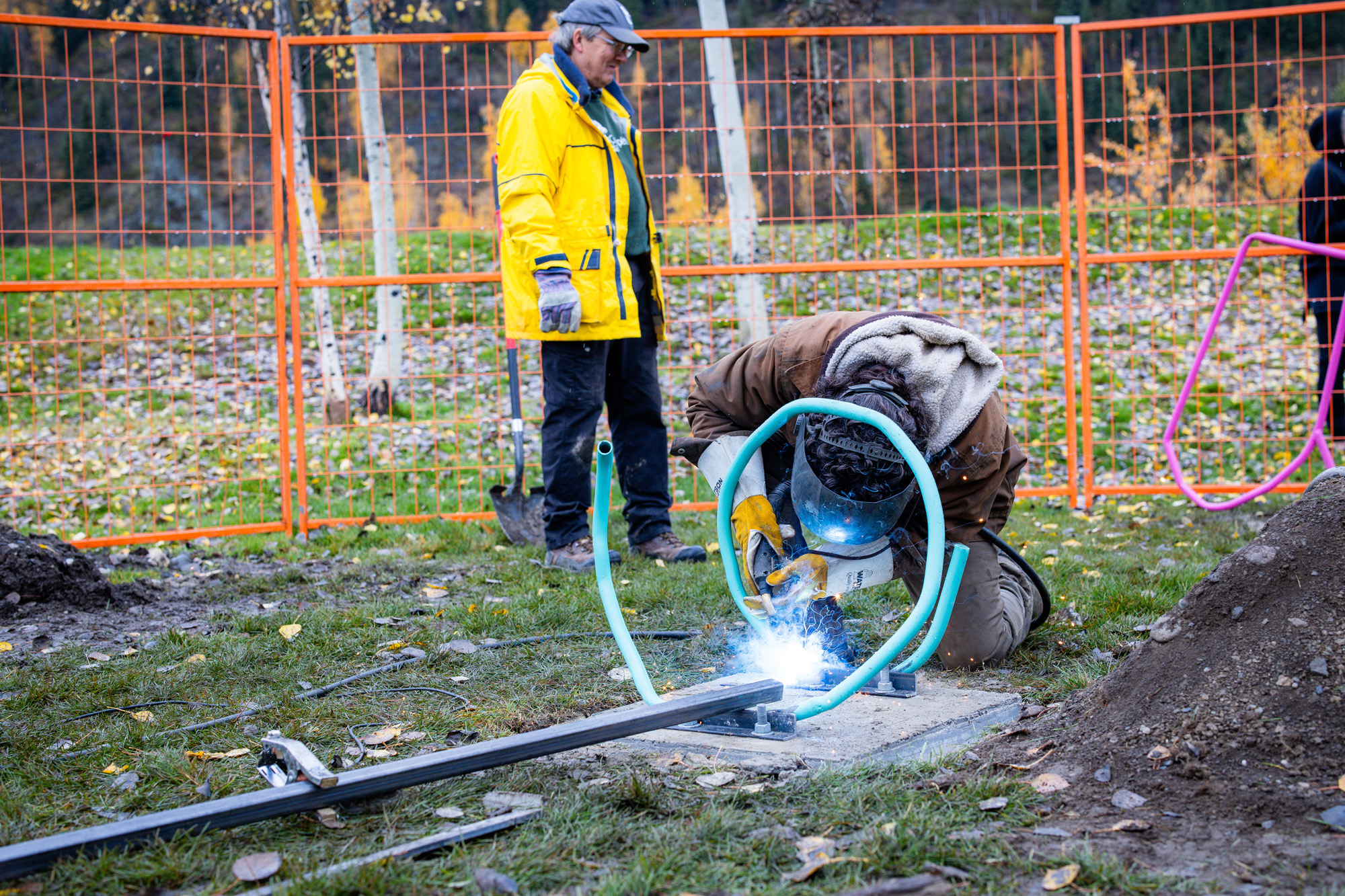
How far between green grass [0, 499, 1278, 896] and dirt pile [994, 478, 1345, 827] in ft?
0.75

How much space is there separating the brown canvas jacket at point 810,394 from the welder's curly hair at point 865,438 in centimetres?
17

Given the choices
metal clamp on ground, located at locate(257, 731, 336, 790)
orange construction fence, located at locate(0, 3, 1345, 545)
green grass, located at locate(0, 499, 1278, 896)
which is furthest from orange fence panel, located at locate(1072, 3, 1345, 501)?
metal clamp on ground, located at locate(257, 731, 336, 790)

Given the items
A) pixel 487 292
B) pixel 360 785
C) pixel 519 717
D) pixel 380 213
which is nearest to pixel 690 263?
pixel 380 213

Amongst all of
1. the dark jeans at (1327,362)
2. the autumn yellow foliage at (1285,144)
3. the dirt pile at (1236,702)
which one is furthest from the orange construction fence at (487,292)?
the dirt pile at (1236,702)

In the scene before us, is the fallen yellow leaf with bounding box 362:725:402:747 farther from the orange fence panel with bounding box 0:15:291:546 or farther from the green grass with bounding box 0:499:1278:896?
the orange fence panel with bounding box 0:15:291:546

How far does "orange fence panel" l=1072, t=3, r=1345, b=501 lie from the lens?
18.8 feet

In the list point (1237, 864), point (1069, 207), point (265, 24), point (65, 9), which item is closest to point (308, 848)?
point (1237, 864)

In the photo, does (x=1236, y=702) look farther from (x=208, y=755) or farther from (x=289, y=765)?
(x=208, y=755)

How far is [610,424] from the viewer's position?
471 centimetres

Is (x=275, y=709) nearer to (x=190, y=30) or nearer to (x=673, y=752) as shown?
(x=673, y=752)

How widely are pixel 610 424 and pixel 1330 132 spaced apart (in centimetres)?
404

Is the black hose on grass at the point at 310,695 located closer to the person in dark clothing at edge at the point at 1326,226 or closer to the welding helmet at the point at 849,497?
the welding helmet at the point at 849,497

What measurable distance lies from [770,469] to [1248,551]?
1.17 metres

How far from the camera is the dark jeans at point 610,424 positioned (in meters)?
4.44
